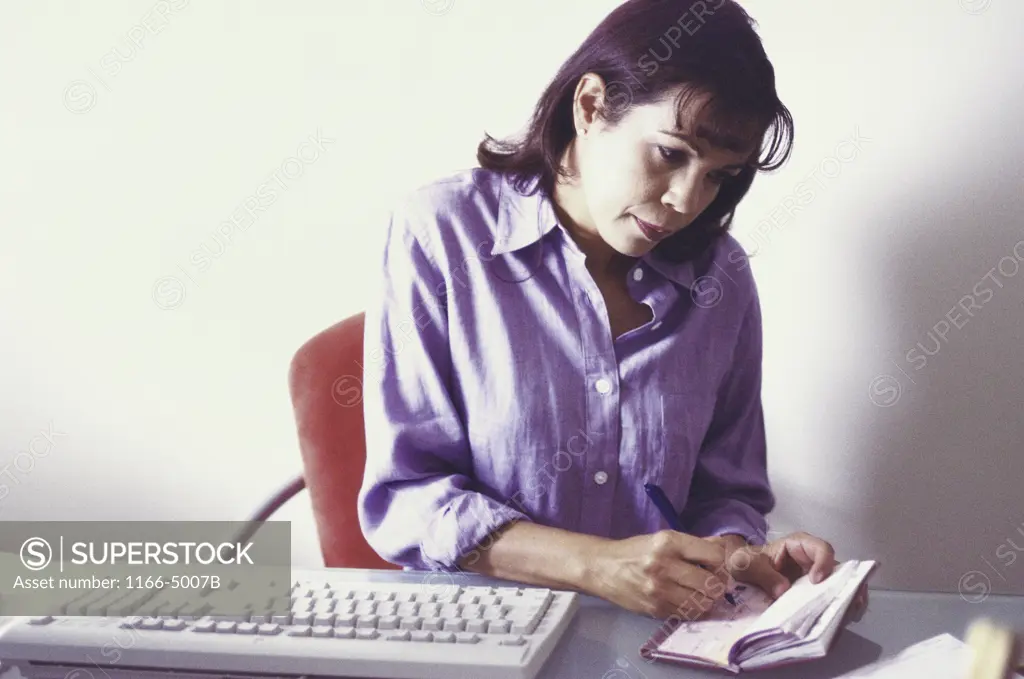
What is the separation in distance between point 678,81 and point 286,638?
0.63 meters

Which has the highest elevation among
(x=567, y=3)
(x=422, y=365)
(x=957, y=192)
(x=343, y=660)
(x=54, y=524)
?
(x=567, y=3)

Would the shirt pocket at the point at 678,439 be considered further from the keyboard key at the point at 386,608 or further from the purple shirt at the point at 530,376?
the keyboard key at the point at 386,608

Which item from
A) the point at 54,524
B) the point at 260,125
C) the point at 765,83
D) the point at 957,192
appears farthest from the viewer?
the point at 54,524

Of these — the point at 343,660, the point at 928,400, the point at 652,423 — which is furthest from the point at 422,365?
the point at 928,400

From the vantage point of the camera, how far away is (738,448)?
3.69ft

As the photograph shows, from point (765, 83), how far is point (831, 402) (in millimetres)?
402

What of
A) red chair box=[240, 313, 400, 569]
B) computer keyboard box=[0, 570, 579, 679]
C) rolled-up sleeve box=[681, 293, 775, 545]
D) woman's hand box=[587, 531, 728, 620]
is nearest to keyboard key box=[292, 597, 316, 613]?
computer keyboard box=[0, 570, 579, 679]

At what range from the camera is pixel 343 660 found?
651 mm

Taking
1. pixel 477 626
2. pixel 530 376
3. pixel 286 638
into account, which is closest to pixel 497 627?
pixel 477 626

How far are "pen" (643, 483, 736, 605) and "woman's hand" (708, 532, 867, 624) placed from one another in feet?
0.30

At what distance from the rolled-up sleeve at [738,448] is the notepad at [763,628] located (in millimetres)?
281

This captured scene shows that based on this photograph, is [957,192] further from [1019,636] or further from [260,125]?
[260,125]

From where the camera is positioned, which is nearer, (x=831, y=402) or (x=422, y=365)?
(x=422, y=365)

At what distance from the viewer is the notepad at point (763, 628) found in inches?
26.3
